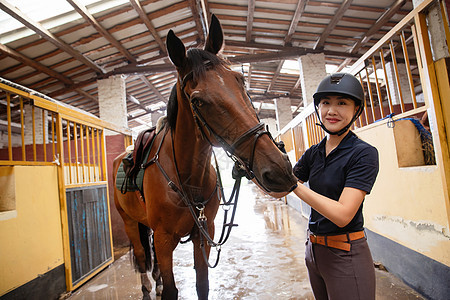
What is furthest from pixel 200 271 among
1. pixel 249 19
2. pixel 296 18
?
pixel 249 19

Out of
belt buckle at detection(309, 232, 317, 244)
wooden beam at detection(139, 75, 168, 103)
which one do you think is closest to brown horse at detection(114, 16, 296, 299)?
belt buckle at detection(309, 232, 317, 244)

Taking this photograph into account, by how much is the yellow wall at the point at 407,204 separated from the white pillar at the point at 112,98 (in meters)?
7.03

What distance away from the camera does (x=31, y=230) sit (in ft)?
8.03

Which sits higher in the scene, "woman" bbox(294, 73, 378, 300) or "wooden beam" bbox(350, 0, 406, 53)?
"wooden beam" bbox(350, 0, 406, 53)

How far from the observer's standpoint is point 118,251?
4.51 metres

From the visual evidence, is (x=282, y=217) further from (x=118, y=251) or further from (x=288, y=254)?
(x=118, y=251)

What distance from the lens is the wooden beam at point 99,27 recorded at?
5090mm

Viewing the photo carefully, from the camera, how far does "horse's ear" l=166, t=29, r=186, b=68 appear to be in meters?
1.35

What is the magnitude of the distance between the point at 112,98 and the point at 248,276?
709 cm

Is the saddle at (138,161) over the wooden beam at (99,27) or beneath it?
beneath

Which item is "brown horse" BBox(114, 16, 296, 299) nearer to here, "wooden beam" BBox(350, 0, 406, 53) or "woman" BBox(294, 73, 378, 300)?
"woman" BBox(294, 73, 378, 300)

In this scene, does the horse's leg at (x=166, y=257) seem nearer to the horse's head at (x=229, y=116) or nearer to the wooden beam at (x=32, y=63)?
the horse's head at (x=229, y=116)

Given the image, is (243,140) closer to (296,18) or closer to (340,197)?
(340,197)

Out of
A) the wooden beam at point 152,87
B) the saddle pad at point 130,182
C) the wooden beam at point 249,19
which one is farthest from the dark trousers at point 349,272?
the wooden beam at point 152,87
